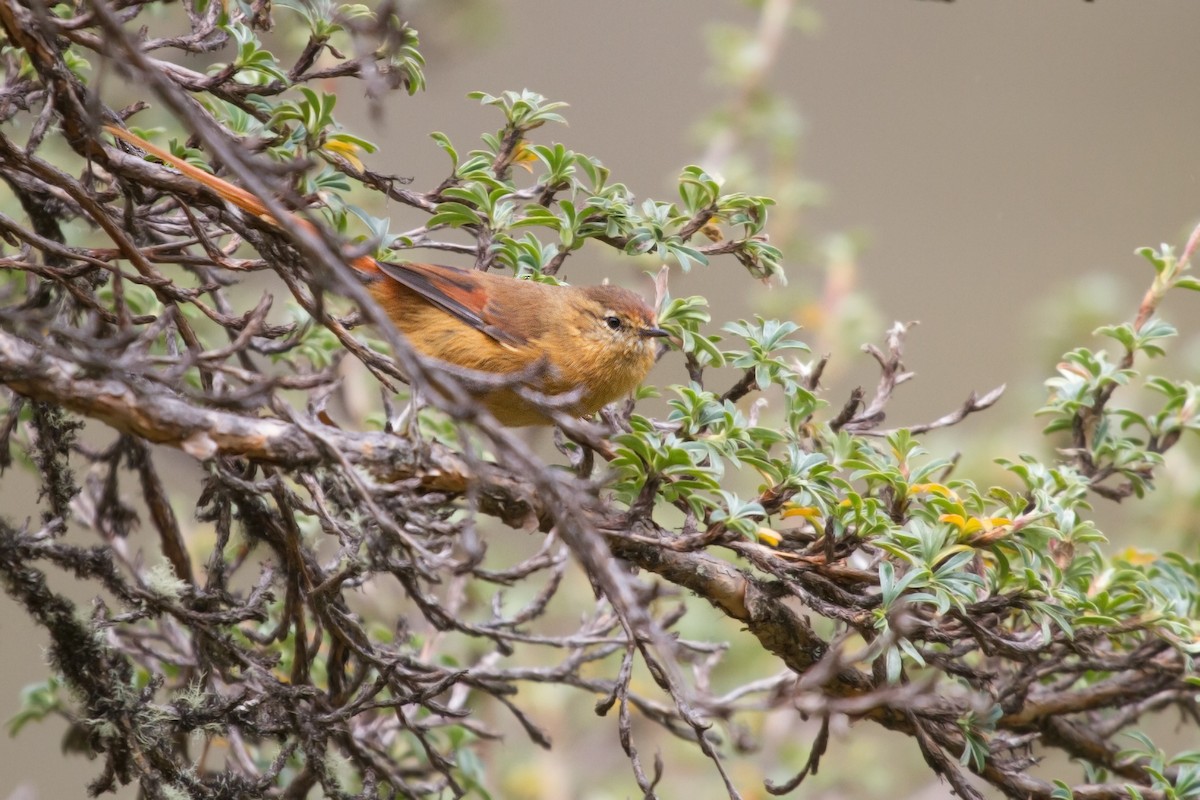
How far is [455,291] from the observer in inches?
145

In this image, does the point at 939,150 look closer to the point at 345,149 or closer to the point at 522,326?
the point at 522,326

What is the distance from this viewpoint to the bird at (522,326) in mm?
3617

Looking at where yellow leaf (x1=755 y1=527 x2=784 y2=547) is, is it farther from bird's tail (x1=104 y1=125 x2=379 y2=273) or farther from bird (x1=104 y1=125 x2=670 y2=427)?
bird's tail (x1=104 y1=125 x2=379 y2=273)

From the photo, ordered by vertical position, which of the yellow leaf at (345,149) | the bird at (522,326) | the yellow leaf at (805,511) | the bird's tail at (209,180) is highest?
the bird at (522,326)

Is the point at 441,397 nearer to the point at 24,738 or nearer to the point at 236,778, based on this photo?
the point at 236,778

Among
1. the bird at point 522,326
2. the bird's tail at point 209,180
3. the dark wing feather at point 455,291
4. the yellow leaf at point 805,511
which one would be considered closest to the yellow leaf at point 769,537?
the yellow leaf at point 805,511

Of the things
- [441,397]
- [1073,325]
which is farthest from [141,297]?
[1073,325]

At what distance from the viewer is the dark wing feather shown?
366 cm

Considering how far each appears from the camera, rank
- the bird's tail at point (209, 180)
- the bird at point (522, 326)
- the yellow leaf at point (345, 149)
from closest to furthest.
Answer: the bird's tail at point (209, 180) < the yellow leaf at point (345, 149) < the bird at point (522, 326)

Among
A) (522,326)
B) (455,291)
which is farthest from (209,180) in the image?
(522,326)

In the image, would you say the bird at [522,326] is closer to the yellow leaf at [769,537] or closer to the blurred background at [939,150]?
the yellow leaf at [769,537]

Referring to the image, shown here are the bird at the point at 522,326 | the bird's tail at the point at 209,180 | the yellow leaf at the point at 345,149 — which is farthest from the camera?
the bird at the point at 522,326

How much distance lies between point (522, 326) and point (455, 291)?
0.26 meters

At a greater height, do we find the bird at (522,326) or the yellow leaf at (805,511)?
the bird at (522,326)
